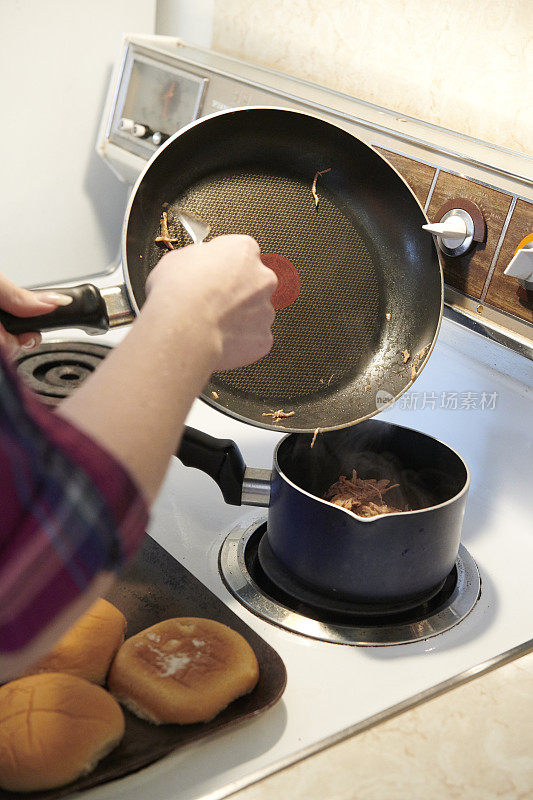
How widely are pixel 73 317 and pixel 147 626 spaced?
264mm

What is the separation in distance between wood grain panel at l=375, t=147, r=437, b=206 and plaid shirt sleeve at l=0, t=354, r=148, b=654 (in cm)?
62

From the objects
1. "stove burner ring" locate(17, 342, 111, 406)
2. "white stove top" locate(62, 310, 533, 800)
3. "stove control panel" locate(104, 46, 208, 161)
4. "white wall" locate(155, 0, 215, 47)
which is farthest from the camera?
"white wall" locate(155, 0, 215, 47)

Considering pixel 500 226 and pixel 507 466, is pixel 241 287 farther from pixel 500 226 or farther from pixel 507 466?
pixel 507 466

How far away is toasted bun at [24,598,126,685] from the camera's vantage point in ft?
1.91

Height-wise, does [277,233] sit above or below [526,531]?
above

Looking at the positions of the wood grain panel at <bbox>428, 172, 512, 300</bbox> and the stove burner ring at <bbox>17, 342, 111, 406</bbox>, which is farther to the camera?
the stove burner ring at <bbox>17, 342, 111, 406</bbox>

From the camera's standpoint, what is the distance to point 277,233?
77cm

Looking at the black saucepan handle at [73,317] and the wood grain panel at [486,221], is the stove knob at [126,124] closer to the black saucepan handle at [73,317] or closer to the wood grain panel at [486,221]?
the wood grain panel at [486,221]

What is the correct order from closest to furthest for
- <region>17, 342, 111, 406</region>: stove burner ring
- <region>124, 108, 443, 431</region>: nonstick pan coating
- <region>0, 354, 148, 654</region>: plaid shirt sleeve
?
<region>0, 354, 148, 654</region>: plaid shirt sleeve < <region>124, 108, 443, 431</region>: nonstick pan coating < <region>17, 342, 111, 406</region>: stove burner ring

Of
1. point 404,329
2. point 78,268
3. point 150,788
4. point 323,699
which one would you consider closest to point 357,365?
point 404,329

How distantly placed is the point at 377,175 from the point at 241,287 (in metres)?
0.38

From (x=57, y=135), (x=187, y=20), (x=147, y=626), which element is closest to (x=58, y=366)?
(x=147, y=626)

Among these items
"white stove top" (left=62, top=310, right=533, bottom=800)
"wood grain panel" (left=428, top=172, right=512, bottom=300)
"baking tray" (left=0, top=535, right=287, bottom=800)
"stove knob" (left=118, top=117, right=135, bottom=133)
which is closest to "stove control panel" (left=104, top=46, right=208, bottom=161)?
"stove knob" (left=118, top=117, right=135, bottom=133)

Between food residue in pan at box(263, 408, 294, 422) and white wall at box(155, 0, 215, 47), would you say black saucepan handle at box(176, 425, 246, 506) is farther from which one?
white wall at box(155, 0, 215, 47)
